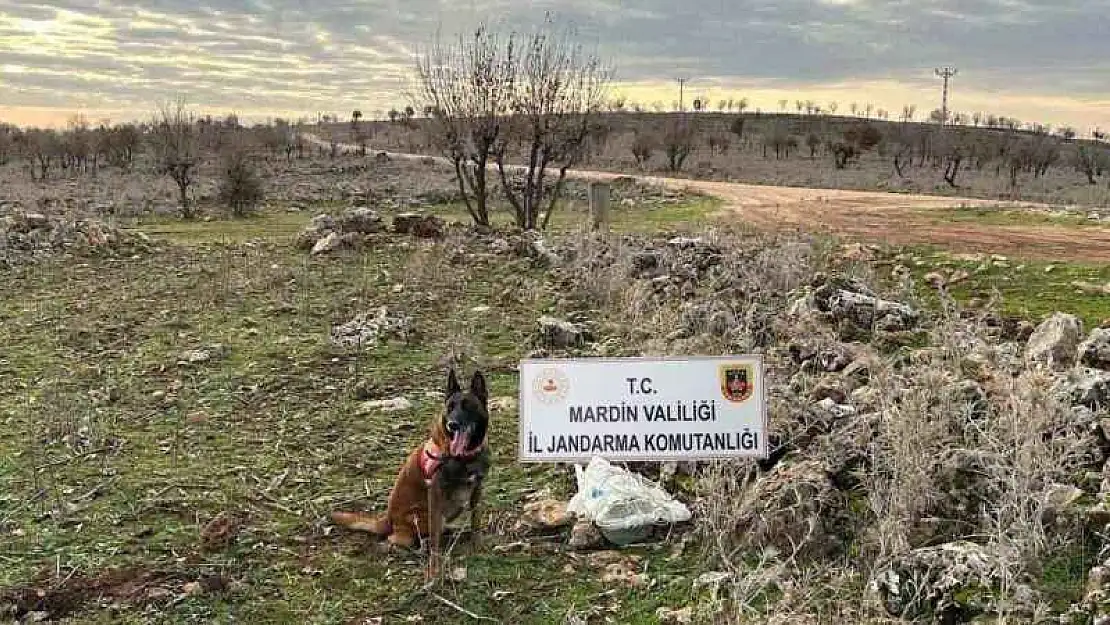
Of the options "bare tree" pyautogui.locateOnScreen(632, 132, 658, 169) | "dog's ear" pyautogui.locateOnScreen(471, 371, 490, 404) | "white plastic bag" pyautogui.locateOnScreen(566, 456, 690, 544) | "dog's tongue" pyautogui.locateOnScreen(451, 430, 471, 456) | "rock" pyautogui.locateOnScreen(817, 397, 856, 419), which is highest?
"bare tree" pyautogui.locateOnScreen(632, 132, 658, 169)

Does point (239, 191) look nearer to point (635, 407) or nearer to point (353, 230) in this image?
point (353, 230)

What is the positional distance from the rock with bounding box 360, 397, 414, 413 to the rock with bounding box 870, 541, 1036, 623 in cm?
336

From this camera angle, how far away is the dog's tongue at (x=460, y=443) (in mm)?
3566

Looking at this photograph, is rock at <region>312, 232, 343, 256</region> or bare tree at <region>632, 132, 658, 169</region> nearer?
rock at <region>312, 232, 343, 256</region>

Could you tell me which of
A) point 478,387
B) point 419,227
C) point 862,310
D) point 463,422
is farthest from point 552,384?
point 419,227

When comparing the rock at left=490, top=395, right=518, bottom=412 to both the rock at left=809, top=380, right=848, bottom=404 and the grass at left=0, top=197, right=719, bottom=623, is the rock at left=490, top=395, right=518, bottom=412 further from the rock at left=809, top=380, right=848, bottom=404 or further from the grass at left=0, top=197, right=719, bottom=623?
the rock at left=809, top=380, right=848, bottom=404

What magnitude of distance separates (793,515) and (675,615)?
2.10 feet

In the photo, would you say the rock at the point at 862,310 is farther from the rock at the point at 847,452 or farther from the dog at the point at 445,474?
the dog at the point at 445,474

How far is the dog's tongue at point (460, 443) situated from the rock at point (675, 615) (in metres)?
0.91

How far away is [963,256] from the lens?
31.5 ft

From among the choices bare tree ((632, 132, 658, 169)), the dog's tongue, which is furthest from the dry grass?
the dog's tongue

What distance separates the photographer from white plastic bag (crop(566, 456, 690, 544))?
3924mm

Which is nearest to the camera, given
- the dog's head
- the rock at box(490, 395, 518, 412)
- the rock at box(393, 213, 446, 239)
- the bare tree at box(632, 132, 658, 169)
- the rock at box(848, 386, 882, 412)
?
the dog's head

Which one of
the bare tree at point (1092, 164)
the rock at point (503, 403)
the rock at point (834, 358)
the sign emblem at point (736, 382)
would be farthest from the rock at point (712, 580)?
the bare tree at point (1092, 164)
